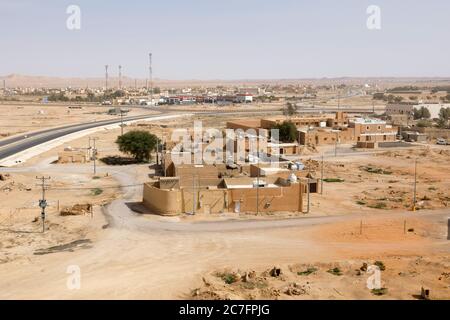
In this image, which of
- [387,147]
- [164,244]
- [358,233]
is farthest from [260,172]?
[387,147]

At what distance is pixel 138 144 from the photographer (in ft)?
214

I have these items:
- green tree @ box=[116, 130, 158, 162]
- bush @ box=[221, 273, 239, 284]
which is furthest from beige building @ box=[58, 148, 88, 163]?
bush @ box=[221, 273, 239, 284]

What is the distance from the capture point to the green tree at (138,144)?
215 feet

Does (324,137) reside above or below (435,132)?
below

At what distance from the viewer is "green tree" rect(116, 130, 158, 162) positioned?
65.4 metres

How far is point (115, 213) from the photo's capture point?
39875 mm

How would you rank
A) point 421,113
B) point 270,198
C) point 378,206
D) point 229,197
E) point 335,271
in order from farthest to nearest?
point 421,113 < point 378,206 < point 270,198 < point 229,197 < point 335,271

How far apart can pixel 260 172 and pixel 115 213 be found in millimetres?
14383

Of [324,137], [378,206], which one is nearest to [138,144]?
[378,206]

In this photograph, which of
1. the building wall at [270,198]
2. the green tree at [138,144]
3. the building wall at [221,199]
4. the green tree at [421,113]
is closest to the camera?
the building wall at [221,199]

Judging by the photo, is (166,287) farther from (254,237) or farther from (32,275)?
(254,237)

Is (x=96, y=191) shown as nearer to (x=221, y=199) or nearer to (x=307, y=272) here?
(x=221, y=199)

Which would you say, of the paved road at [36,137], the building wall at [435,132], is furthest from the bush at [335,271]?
the building wall at [435,132]

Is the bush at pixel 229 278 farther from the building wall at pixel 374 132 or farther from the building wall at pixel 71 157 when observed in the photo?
the building wall at pixel 374 132
